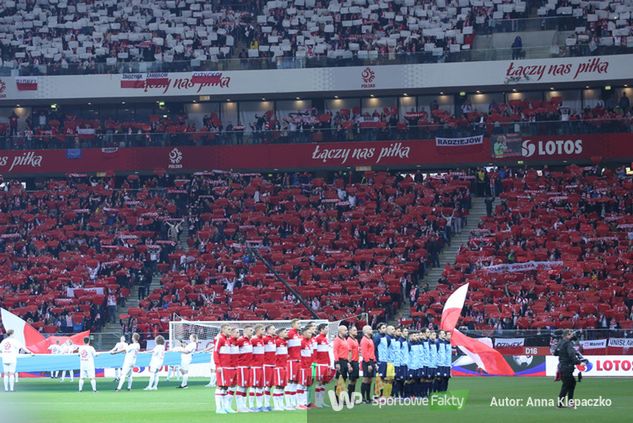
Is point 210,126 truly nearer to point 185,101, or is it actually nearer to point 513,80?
point 185,101

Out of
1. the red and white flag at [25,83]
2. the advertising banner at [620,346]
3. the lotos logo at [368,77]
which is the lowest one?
the advertising banner at [620,346]

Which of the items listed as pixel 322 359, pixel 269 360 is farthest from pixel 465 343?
pixel 269 360

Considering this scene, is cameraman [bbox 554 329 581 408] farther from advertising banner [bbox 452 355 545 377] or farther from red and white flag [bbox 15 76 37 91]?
red and white flag [bbox 15 76 37 91]

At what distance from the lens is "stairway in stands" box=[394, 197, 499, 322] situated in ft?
151

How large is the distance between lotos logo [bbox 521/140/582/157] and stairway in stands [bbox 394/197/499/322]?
2.80 meters

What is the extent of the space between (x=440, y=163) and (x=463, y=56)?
5.28m

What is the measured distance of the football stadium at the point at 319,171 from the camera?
44.1m

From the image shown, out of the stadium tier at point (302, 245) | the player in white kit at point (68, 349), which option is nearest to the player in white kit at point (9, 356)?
the player in white kit at point (68, 349)

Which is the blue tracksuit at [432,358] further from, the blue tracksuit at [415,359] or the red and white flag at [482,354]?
the red and white flag at [482,354]

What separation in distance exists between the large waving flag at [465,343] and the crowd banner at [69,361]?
8.15 m

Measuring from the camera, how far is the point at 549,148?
5400cm

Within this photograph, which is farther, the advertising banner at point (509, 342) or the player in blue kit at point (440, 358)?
the advertising banner at point (509, 342)

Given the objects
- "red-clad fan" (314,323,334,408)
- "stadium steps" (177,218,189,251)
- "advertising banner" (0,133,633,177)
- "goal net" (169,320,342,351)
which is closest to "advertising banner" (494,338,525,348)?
"goal net" (169,320,342,351)

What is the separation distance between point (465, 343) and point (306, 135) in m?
26.4
